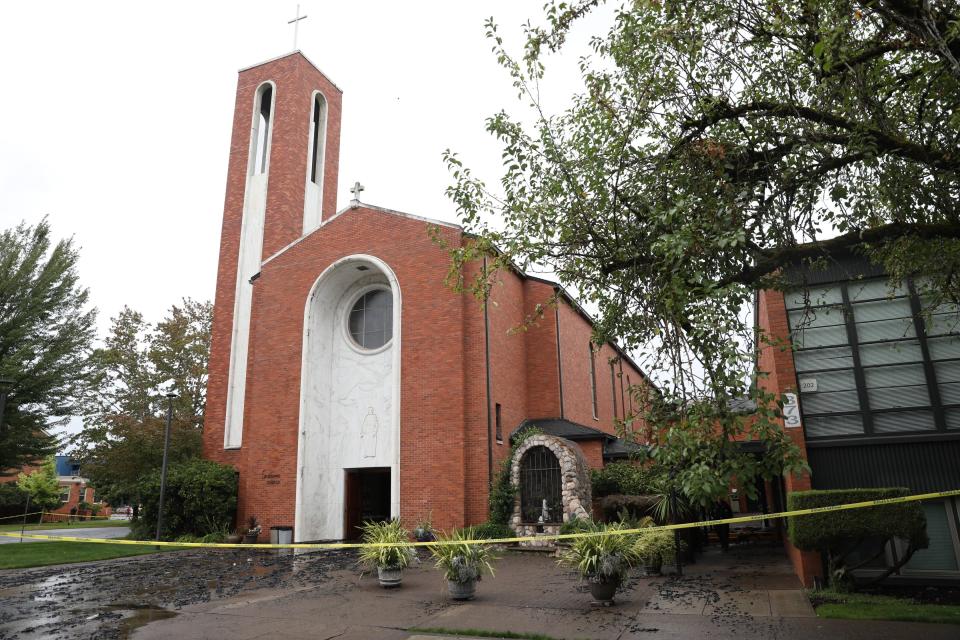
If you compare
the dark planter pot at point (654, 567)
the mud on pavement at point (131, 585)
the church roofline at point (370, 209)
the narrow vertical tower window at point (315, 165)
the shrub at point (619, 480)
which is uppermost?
the narrow vertical tower window at point (315, 165)

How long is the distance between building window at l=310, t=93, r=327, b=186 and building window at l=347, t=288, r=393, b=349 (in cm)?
761

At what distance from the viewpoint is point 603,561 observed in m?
8.71

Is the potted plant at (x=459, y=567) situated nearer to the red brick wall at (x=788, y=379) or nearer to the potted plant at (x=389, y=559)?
the potted plant at (x=389, y=559)

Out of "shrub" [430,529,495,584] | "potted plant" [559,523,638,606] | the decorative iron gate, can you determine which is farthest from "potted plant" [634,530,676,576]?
the decorative iron gate

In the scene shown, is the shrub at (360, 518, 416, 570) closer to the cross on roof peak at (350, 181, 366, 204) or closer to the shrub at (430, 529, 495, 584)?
the shrub at (430, 529, 495, 584)

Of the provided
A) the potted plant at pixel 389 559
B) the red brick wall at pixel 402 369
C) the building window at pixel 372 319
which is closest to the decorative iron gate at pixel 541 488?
the red brick wall at pixel 402 369

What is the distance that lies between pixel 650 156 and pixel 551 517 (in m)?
11.2

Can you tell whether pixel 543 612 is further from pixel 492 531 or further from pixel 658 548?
pixel 492 531

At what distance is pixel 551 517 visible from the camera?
16406mm

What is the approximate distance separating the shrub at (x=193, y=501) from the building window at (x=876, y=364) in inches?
673

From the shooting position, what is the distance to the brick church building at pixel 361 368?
17.8 meters

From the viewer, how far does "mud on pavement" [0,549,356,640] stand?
8328 millimetres

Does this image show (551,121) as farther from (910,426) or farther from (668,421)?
(910,426)

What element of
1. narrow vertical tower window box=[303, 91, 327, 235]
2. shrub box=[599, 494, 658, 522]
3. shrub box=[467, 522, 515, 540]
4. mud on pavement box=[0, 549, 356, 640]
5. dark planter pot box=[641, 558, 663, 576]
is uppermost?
narrow vertical tower window box=[303, 91, 327, 235]
